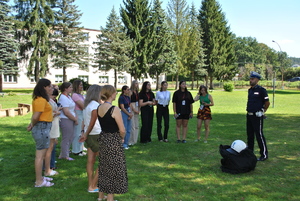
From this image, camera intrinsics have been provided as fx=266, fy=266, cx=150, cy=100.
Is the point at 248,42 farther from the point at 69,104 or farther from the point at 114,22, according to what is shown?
the point at 69,104

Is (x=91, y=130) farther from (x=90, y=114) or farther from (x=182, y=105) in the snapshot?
(x=182, y=105)

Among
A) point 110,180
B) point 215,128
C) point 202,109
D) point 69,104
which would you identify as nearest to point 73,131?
point 69,104

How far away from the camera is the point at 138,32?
4184cm

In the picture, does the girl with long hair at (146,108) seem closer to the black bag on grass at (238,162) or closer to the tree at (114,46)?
the black bag on grass at (238,162)

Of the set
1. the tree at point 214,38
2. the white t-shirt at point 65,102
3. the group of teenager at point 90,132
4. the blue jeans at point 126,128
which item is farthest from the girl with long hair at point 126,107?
the tree at point 214,38

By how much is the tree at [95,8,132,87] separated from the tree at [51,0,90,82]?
12.4ft

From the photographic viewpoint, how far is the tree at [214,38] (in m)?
52.8

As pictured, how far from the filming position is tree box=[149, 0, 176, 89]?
44531 millimetres

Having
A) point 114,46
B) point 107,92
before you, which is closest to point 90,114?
point 107,92

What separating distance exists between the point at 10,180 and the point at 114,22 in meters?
39.4

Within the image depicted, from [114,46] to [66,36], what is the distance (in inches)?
280

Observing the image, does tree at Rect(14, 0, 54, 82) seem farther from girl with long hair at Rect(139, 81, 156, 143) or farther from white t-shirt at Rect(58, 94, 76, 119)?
white t-shirt at Rect(58, 94, 76, 119)

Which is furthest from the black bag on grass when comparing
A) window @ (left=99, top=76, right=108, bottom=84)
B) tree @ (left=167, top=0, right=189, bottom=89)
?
window @ (left=99, top=76, right=108, bottom=84)

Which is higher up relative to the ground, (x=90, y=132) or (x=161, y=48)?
(x=161, y=48)
